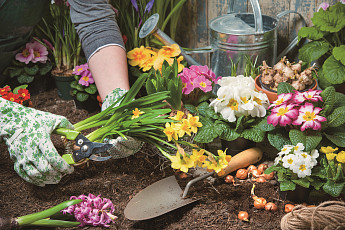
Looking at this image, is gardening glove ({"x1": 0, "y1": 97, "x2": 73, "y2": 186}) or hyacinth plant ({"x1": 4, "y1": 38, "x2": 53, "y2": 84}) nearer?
gardening glove ({"x1": 0, "y1": 97, "x2": 73, "y2": 186})

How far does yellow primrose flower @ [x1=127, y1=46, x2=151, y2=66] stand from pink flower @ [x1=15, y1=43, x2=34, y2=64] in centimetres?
60

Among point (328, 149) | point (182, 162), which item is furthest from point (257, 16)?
point (182, 162)

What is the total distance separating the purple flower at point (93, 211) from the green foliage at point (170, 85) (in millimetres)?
496

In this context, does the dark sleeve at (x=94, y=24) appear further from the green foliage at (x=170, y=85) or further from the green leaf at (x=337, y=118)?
the green leaf at (x=337, y=118)

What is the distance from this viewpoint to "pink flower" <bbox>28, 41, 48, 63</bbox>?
229 centimetres

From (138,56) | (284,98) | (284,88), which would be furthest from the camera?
(138,56)

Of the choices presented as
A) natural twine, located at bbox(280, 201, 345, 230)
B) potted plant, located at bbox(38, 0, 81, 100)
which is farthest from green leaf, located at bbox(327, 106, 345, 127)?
potted plant, located at bbox(38, 0, 81, 100)

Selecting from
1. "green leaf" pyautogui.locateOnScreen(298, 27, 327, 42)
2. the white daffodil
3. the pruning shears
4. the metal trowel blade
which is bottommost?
the metal trowel blade

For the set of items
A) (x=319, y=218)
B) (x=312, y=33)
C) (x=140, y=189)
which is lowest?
(x=140, y=189)

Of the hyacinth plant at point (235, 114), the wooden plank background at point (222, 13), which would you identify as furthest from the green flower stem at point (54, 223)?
the wooden plank background at point (222, 13)

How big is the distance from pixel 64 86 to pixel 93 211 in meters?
1.10

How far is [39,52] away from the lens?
7.56ft

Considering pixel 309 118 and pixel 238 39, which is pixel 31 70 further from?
pixel 309 118

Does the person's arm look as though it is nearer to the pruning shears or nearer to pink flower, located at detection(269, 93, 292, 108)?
the pruning shears
